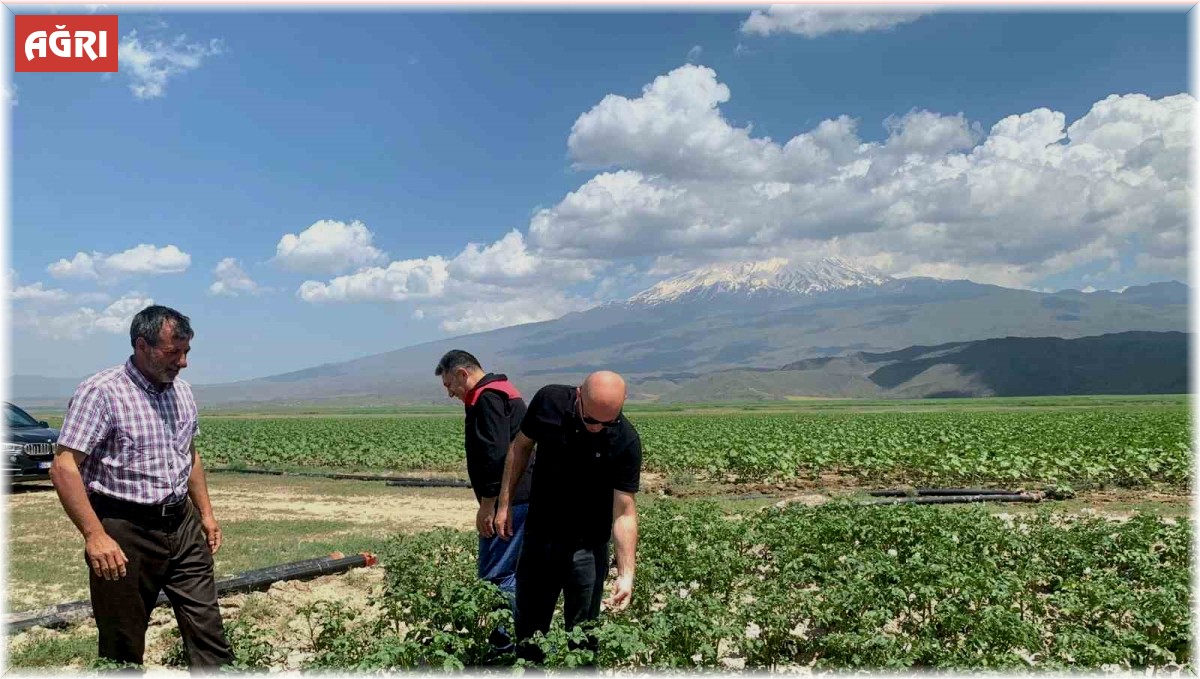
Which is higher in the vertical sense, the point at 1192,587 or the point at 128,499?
the point at 128,499

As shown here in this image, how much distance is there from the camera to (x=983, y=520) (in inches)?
390

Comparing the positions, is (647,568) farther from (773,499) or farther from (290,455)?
(290,455)

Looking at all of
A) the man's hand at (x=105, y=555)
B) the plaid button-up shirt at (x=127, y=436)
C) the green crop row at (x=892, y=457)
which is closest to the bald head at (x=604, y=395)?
the plaid button-up shirt at (x=127, y=436)

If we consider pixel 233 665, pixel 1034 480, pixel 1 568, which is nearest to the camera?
pixel 233 665

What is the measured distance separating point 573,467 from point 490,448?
85cm

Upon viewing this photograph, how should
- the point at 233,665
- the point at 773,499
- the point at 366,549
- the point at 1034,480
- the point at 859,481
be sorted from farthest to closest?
the point at 859,481
the point at 1034,480
the point at 773,499
the point at 366,549
the point at 233,665

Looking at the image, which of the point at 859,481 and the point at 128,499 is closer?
the point at 128,499

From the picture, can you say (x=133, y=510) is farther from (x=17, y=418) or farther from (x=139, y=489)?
(x=17, y=418)

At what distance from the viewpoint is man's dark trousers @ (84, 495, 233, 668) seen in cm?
481

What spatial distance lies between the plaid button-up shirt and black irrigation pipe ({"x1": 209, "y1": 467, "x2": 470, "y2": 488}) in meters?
14.9

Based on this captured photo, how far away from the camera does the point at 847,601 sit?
20.7 ft

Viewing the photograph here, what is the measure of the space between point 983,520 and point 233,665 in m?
8.25

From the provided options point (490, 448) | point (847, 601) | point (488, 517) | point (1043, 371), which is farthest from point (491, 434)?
point (1043, 371)


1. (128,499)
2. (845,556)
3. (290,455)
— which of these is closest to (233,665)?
(128,499)
